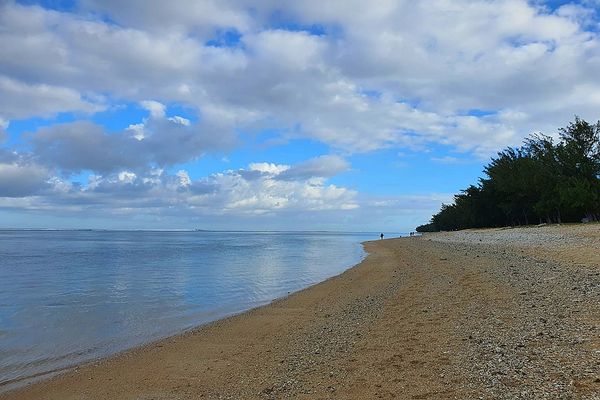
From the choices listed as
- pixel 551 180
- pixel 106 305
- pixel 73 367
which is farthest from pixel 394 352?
pixel 551 180

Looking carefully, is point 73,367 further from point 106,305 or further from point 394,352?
point 106,305

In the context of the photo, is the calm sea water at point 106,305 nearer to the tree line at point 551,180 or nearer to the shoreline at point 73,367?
the shoreline at point 73,367

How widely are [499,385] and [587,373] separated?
114cm

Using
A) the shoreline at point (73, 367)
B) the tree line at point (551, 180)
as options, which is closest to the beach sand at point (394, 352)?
the shoreline at point (73, 367)

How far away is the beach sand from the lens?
6.54 m

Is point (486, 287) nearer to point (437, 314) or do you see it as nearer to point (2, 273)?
point (437, 314)

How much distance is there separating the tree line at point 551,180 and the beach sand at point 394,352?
138 feet

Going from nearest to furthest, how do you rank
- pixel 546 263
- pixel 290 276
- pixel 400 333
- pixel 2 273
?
pixel 400 333 → pixel 546 263 → pixel 290 276 → pixel 2 273

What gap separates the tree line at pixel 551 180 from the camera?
51.9 meters

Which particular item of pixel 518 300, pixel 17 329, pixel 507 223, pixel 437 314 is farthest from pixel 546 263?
pixel 507 223

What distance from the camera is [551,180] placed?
5769 centimetres

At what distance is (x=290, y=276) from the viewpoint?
95.3 ft

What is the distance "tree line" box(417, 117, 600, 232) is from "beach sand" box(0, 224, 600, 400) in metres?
42.1

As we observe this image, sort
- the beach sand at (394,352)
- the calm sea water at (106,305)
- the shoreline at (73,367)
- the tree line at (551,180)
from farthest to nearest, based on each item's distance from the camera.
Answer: the tree line at (551,180) < the calm sea water at (106,305) < the shoreline at (73,367) < the beach sand at (394,352)
